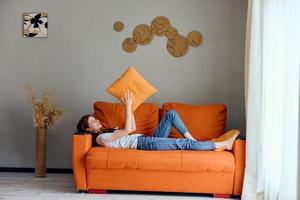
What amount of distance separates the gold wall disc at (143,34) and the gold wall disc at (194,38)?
505 millimetres

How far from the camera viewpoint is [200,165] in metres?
3.98

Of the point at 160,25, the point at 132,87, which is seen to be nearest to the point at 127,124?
the point at 132,87

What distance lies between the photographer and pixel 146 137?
173 inches

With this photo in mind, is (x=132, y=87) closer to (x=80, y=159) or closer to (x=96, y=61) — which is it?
(x=80, y=159)

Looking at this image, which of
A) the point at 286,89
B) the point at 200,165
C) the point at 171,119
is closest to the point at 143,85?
the point at 171,119

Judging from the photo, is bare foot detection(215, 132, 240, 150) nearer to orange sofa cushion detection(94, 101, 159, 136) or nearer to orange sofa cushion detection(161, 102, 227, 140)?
orange sofa cushion detection(161, 102, 227, 140)

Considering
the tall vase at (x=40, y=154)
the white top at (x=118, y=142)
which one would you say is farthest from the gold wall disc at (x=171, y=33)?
the tall vase at (x=40, y=154)

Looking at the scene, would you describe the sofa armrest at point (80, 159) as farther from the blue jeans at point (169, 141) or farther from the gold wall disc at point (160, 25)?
the gold wall disc at point (160, 25)

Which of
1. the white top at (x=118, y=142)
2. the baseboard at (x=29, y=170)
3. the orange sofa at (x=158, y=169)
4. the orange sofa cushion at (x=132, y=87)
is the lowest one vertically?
the baseboard at (x=29, y=170)

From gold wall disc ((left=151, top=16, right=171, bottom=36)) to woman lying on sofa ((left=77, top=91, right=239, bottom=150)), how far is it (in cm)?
126

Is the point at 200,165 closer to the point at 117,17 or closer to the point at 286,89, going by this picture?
the point at 286,89

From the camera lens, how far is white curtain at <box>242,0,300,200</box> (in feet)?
9.07

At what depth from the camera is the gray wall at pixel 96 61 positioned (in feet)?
17.3

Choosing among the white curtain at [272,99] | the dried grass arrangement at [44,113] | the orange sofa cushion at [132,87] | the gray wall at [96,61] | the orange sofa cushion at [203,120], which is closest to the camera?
the white curtain at [272,99]
